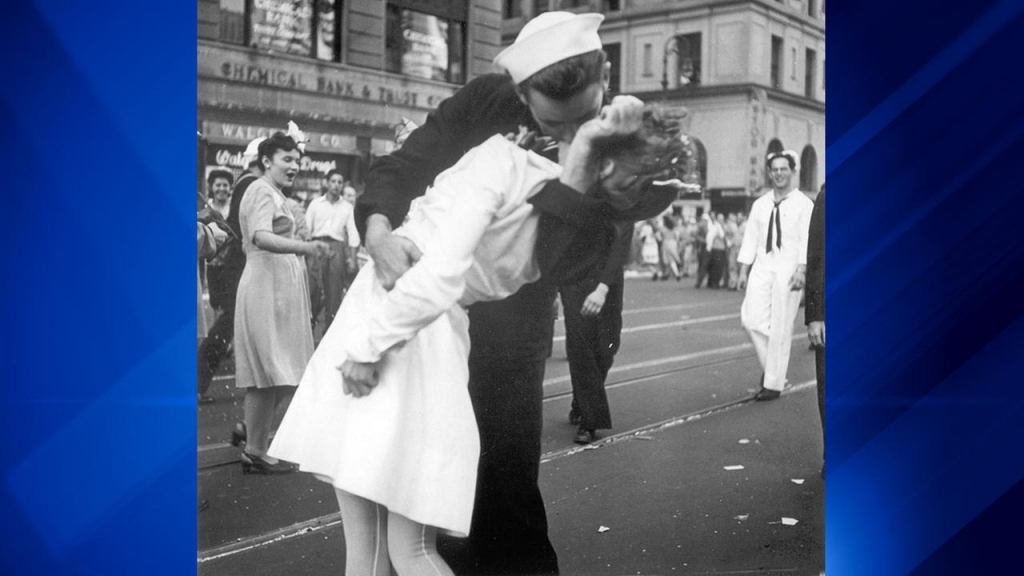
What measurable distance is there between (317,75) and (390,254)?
74 centimetres

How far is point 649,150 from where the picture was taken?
3.06m

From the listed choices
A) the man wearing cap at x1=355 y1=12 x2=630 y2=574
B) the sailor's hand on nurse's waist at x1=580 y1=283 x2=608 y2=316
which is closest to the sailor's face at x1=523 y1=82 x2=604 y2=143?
the man wearing cap at x1=355 y1=12 x2=630 y2=574

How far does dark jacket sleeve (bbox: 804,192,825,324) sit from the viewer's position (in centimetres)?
345

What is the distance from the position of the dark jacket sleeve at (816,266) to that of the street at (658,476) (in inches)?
3.3

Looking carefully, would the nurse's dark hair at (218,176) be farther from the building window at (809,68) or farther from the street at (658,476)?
the building window at (809,68)

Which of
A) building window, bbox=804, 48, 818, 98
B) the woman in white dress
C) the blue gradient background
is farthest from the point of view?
the blue gradient background

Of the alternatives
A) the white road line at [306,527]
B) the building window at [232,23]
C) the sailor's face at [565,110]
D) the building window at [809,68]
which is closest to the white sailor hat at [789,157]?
the building window at [809,68]

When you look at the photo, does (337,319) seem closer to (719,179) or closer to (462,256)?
(462,256)

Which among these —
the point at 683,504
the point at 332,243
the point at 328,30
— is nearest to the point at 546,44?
the point at 328,30

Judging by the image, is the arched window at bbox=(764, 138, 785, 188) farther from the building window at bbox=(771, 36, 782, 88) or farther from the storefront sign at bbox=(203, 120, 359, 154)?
the storefront sign at bbox=(203, 120, 359, 154)

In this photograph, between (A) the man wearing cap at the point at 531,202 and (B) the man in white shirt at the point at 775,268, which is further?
→ (B) the man in white shirt at the point at 775,268

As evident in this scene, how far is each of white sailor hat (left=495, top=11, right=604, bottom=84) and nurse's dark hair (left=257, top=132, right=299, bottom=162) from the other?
722mm

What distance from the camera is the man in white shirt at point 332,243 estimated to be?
10.4 feet

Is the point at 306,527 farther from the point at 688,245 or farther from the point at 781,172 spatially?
the point at 781,172
